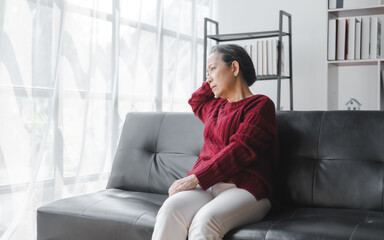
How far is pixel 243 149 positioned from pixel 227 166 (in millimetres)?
96

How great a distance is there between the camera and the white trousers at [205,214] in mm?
1563

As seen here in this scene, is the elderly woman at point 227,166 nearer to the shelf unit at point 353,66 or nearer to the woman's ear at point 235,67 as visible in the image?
the woman's ear at point 235,67

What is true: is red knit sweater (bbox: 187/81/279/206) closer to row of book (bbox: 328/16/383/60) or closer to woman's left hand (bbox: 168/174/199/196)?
woman's left hand (bbox: 168/174/199/196)

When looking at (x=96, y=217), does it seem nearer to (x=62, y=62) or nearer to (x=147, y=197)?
(x=147, y=197)

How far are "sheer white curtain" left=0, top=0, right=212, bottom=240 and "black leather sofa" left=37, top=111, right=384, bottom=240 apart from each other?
0.58 m

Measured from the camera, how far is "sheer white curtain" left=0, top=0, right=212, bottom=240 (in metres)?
2.42

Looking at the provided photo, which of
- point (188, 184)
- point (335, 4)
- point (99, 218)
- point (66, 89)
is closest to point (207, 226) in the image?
point (188, 184)

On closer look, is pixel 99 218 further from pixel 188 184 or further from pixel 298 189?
pixel 298 189

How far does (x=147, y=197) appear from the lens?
6.97 feet

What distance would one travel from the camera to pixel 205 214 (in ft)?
5.22

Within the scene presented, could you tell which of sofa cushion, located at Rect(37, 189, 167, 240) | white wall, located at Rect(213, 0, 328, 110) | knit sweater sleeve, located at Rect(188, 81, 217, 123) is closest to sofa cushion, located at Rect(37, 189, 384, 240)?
sofa cushion, located at Rect(37, 189, 167, 240)

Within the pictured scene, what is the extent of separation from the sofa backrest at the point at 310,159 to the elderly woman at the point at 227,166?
141 millimetres

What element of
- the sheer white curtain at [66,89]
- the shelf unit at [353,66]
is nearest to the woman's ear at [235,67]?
the sheer white curtain at [66,89]

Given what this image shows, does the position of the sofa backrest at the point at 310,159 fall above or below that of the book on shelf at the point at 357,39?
below
